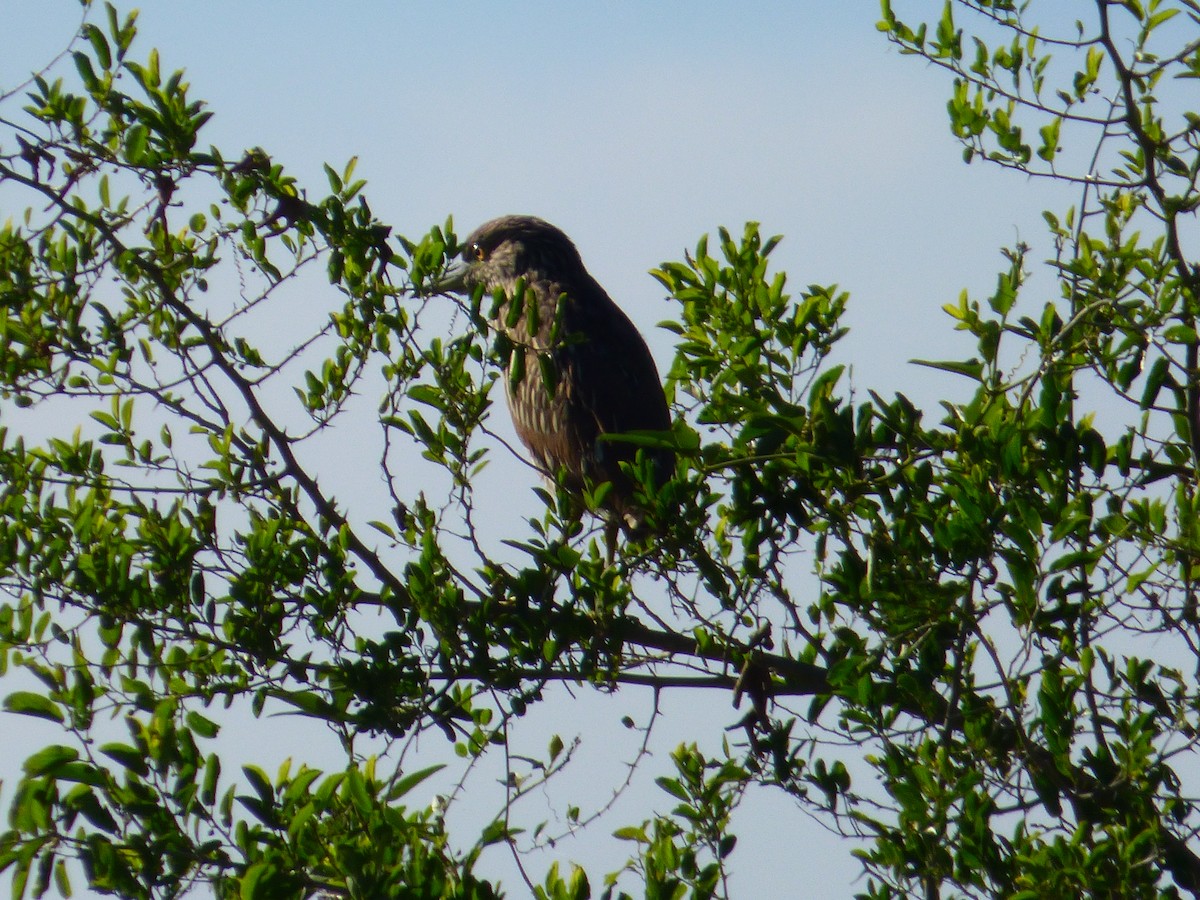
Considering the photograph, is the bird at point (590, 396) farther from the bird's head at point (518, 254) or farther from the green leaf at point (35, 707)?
the green leaf at point (35, 707)

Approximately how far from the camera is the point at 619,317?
20.8 ft

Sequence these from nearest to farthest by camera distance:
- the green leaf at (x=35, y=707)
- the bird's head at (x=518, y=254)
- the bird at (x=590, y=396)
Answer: the green leaf at (x=35, y=707)
the bird at (x=590, y=396)
the bird's head at (x=518, y=254)

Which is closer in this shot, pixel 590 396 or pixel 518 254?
pixel 590 396

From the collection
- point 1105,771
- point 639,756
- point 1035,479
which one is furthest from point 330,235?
point 1105,771

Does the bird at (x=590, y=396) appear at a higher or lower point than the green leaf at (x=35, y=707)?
higher

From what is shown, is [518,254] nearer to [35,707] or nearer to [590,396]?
[590,396]

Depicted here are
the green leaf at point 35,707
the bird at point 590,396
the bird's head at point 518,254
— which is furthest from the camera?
the bird's head at point 518,254

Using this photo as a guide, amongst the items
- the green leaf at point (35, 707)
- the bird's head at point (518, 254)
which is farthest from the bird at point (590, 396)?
the green leaf at point (35, 707)

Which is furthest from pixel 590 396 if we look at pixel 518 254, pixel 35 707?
pixel 35 707

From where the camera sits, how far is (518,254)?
687 centimetres

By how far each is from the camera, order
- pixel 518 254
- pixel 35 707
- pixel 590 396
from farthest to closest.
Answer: pixel 518 254, pixel 590 396, pixel 35 707

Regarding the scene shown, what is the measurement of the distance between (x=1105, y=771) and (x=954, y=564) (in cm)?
51

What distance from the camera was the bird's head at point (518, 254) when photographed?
22.1 ft

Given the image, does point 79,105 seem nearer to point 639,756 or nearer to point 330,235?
point 330,235
